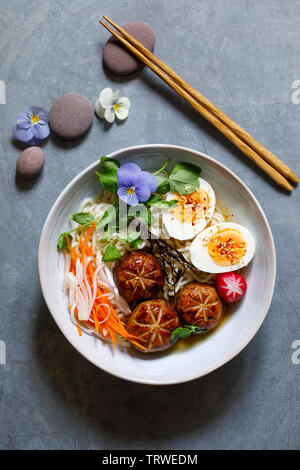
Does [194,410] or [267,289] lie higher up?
[267,289]

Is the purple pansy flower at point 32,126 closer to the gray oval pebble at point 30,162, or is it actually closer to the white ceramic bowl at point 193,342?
the gray oval pebble at point 30,162

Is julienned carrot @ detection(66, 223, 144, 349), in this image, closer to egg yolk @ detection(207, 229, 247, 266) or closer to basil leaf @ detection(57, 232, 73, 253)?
basil leaf @ detection(57, 232, 73, 253)

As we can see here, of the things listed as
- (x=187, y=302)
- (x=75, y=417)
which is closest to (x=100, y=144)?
(x=187, y=302)

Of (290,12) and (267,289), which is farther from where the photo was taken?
(290,12)

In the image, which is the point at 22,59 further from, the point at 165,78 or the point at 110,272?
the point at 110,272

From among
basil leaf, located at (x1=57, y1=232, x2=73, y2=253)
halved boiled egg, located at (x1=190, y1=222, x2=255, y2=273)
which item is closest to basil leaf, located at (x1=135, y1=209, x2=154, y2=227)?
halved boiled egg, located at (x1=190, y1=222, x2=255, y2=273)

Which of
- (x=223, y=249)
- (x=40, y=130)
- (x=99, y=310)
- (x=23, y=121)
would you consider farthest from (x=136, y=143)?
(x=99, y=310)
